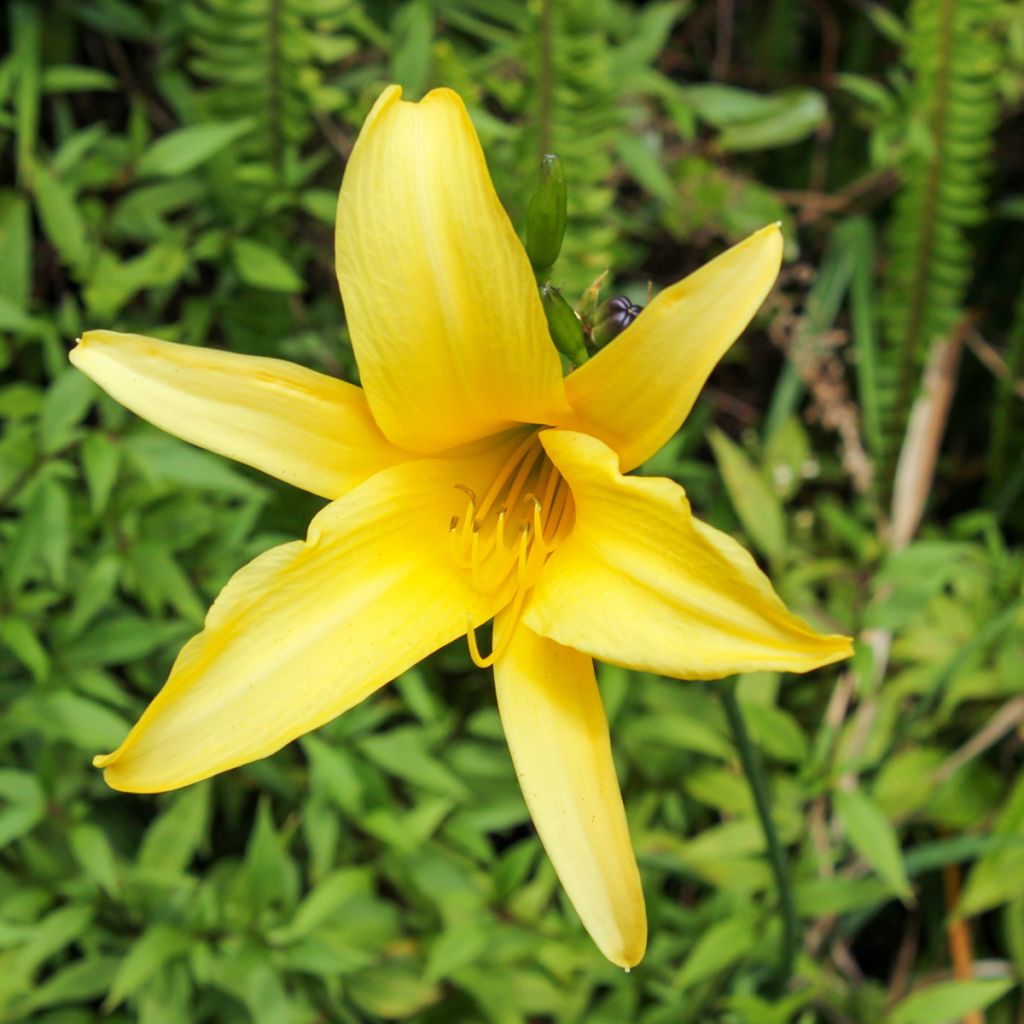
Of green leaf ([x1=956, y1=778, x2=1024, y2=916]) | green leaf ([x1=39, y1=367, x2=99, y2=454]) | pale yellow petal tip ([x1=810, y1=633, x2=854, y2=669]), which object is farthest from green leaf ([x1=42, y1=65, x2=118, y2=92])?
green leaf ([x1=956, y1=778, x2=1024, y2=916])

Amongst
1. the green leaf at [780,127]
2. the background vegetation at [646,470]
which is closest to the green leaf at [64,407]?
the background vegetation at [646,470]

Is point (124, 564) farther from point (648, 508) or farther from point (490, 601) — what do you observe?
point (648, 508)

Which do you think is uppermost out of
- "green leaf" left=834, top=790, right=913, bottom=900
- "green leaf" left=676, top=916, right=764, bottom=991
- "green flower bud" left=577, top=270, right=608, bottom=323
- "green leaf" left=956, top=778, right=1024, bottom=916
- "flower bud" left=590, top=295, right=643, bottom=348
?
"green flower bud" left=577, top=270, right=608, bottom=323

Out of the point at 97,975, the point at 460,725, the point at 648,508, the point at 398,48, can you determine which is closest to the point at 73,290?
the point at 398,48

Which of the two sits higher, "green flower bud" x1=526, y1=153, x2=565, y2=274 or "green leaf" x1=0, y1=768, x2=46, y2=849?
"green flower bud" x1=526, y1=153, x2=565, y2=274

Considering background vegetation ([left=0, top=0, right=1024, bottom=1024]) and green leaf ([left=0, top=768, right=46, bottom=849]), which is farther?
background vegetation ([left=0, top=0, right=1024, bottom=1024])

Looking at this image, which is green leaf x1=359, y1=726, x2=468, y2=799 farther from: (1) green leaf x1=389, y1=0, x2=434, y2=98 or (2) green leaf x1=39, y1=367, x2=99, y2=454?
(1) green leaf x1=389, y1=0, x2=434, y2=98

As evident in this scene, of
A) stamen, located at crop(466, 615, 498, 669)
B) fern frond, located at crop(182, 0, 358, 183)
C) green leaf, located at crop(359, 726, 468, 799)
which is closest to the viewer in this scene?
stamen, located at crop(466, 615, 498, 669)

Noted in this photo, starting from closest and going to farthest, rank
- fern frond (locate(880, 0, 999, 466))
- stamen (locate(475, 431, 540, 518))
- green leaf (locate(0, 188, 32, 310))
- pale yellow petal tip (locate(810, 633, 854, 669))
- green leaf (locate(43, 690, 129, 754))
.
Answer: pale yellow petal tip (locate(810, 633, 854, 669))
stamen (locate(475, 431, 540, 518))
green leaf (locate(43, 690, 129, 754))
green leaf (locate(0, 188, 32, 310))
fern frond (locate(880, 0, 999, 466))
